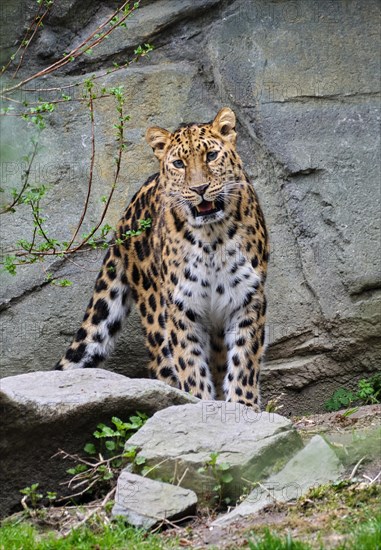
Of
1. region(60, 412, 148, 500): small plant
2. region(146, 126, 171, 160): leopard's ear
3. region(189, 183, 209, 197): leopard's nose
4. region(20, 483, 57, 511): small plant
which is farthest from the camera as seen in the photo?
region(146, 126, 171, 160): leopard's ear

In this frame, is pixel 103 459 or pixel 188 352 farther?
pixel 188 352

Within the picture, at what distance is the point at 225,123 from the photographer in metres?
8.73

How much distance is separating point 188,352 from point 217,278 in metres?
0.69

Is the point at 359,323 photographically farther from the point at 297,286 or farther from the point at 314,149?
the point at 314,149

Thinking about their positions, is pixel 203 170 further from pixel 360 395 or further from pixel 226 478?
pixel 226 478

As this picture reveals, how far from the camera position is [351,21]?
985 cm

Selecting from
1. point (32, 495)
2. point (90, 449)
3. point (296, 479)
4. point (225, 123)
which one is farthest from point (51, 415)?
point (225, 123)

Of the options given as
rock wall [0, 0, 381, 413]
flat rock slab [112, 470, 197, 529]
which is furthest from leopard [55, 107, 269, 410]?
flat rock slab [112, 470, 197, 529]

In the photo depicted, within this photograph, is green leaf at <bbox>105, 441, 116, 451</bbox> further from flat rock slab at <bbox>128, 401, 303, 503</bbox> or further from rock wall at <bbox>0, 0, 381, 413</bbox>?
rock wall at <bbox>0, 0, 381, 413</bbox>

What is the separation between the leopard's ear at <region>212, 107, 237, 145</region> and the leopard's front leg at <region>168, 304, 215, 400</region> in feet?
5.05

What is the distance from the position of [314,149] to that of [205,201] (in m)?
1.75

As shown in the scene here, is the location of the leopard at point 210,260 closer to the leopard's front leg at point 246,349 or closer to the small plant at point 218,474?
the leopard's front leg at point 246,349

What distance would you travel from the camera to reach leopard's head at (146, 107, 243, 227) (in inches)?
331

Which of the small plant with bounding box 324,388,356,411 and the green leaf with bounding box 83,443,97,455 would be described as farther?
the small plant with bounding box 324,388,356,411
